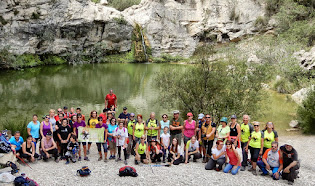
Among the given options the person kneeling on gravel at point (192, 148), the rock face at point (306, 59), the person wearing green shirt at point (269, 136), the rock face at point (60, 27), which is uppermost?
the rock face at point (60, 27)

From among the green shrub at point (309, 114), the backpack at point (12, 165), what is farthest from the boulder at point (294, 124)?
the backpack at point (12, 165)

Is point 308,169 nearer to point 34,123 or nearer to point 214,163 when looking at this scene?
point 214,163

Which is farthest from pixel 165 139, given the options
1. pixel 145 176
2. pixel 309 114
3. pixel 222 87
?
pixel 309 114

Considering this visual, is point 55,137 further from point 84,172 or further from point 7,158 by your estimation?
point 84,172

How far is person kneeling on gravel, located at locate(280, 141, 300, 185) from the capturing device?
7.92m

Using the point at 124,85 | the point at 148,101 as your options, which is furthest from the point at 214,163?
the point at 124,85

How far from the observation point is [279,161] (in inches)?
323

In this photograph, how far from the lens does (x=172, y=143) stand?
9.56 m

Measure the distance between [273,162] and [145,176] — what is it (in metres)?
4.24

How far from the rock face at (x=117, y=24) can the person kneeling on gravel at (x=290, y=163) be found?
106 ft

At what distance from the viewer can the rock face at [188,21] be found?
5981 centimetres

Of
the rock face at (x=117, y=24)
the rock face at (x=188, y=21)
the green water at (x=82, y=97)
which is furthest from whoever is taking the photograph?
the rock face at (x=188, y=21)

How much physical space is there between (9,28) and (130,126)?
135ft

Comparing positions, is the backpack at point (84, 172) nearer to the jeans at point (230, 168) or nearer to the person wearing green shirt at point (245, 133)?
the jeans at point (230, 168)
